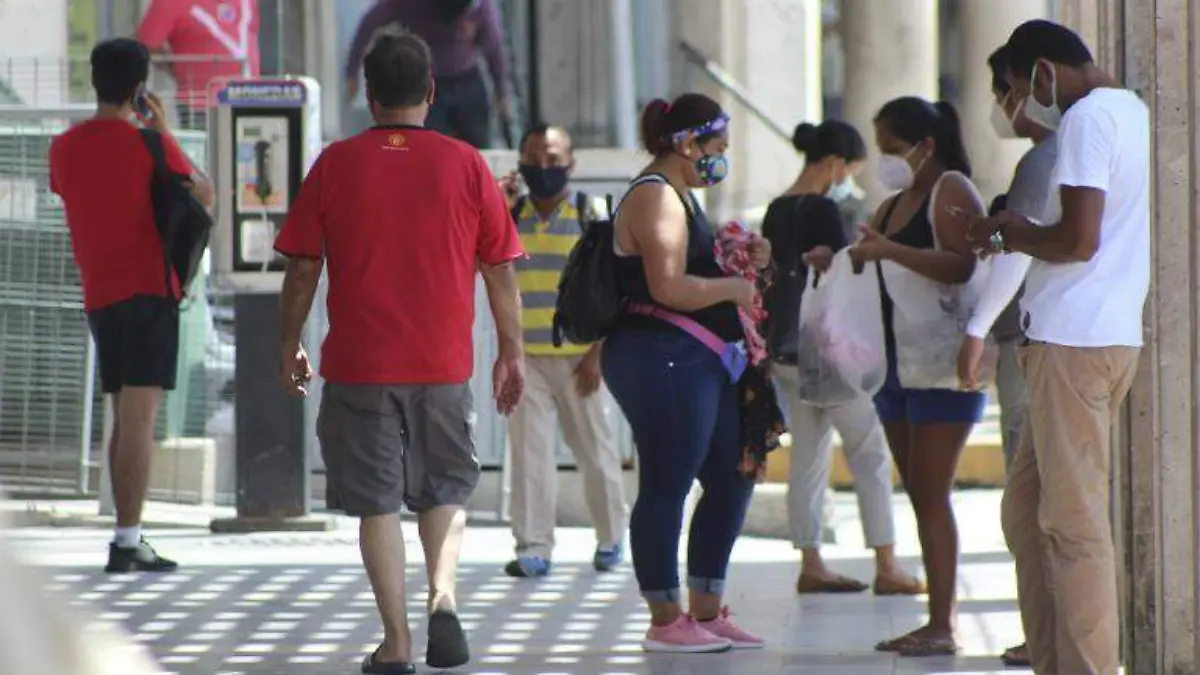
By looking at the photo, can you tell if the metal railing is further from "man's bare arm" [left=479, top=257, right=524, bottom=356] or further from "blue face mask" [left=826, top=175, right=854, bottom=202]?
"man's bare arm" [left=479, top=257, right=524, bottom=356]

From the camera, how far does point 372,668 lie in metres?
6.44

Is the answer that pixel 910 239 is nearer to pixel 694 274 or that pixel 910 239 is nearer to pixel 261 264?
pixel 694 274

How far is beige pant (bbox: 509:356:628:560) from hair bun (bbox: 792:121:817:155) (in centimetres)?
125

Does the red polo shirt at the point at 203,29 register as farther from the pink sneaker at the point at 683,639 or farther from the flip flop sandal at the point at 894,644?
the flip flop sandal at the point at 894,644

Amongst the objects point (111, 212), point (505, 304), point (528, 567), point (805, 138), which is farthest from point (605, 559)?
point (505, 304)

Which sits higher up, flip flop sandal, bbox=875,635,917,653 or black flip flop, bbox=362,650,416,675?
black flip flop, bbox=362,650,416,675

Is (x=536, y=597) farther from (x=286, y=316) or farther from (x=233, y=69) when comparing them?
(x=233, y=69)

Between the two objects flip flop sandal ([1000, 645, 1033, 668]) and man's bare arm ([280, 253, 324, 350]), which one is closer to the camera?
man's bare arm ([280, 253, 324, 350])

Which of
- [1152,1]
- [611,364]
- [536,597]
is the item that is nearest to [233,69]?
[536,597]

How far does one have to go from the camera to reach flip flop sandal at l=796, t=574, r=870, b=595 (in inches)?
340

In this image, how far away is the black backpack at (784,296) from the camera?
820 centimetres

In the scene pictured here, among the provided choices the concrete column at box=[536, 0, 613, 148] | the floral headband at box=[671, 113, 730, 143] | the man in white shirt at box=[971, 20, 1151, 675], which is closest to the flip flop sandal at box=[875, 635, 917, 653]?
the man in white shirt at box=[971, 20, 1151, 675]

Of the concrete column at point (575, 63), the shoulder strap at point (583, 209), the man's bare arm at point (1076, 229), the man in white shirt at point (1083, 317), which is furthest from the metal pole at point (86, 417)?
the concrete column at point (575, 63)

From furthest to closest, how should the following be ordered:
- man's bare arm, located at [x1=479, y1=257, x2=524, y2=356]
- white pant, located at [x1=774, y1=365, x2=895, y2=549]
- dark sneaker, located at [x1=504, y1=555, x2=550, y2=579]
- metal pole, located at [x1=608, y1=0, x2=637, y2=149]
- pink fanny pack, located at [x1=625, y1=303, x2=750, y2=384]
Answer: metal pole, located at [x1=608, y1=0, x2=637, y2=149]
dark sneaker, located at [x1=504, y1=555, x2=550, y2=579]
white pant, located at [x1=774, y1=365, x2=895, y2=549]
pink fanny pack, located at [x1=625, y1=303, x2=750, y2=384]
man's bare arm, located at [x1=479, y1=257, x2=524, y2=356]
